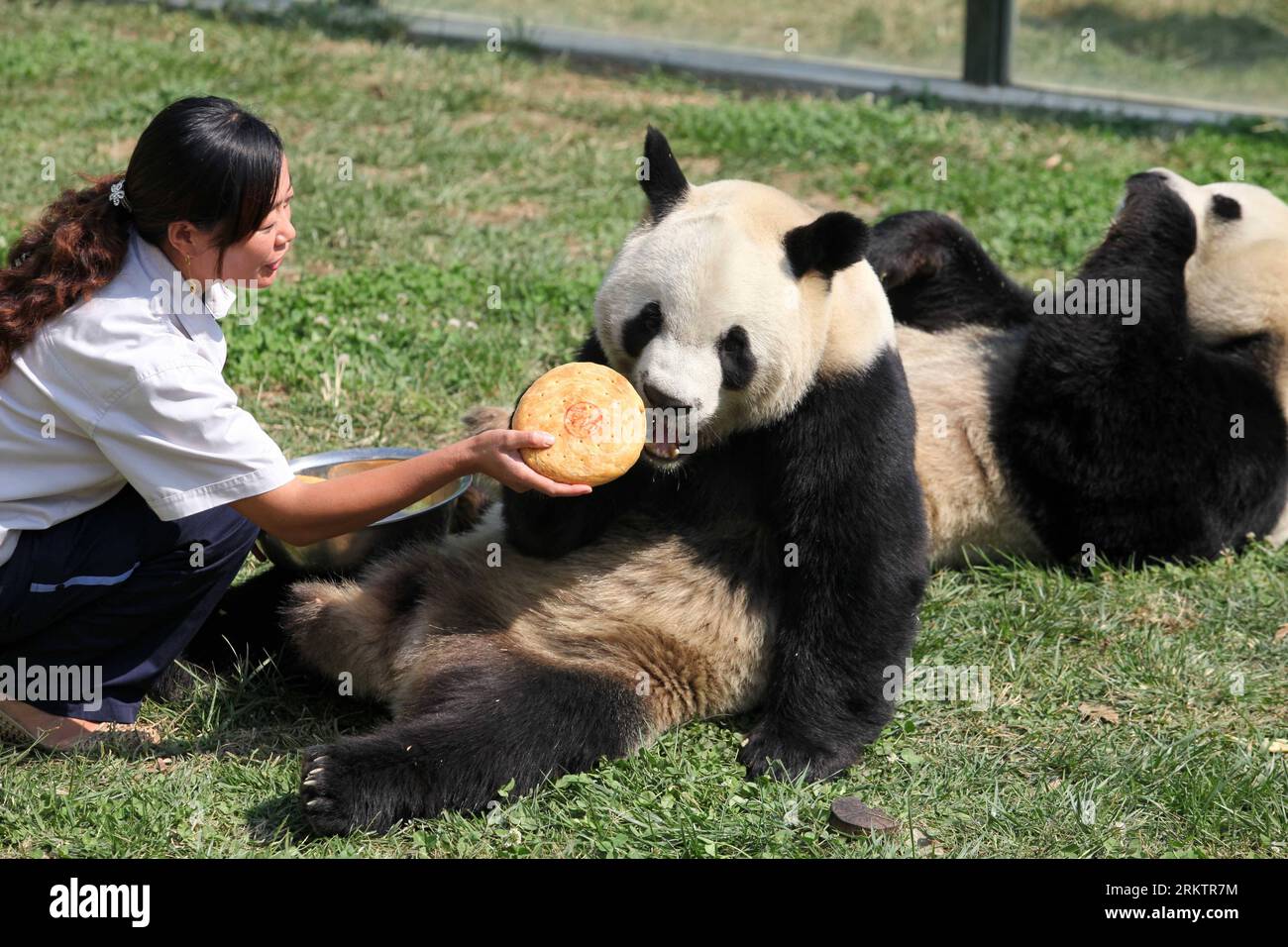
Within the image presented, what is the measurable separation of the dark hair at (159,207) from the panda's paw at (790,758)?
195 centimetres

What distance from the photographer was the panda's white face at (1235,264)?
17.5ft

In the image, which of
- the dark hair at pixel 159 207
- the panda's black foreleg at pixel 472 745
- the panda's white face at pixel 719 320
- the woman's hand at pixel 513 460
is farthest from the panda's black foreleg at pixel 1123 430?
the dark hair at pixel 159 207

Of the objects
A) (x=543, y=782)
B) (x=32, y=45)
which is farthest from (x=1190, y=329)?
(x=32, y=45)

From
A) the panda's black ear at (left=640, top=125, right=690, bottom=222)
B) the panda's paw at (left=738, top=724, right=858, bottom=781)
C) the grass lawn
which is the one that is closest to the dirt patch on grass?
the grass lawn

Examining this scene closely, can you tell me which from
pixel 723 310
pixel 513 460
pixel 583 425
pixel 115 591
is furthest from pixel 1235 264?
pixel 115 591

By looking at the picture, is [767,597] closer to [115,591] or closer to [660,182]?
[660,182]

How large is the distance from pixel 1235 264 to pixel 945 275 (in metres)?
1.13

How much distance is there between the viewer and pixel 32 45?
9945 mm

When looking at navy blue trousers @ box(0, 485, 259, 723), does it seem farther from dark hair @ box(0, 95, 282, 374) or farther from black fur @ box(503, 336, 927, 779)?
black fur @ box(503, 336, 927, 779)

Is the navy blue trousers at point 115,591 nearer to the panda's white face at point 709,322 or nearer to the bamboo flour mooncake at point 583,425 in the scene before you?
the bamboo flour mooncake at point 583,425

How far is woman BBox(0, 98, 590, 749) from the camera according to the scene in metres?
3.42
